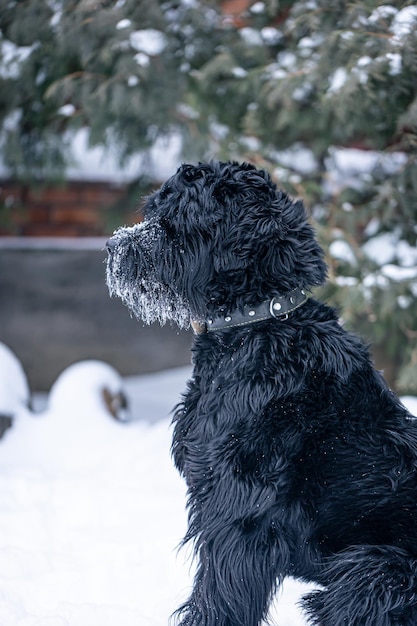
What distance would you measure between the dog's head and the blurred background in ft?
5.03

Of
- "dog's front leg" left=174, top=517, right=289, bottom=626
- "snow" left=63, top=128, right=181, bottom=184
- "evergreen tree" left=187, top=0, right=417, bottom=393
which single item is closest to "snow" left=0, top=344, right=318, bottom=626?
"dog's front leg" left=174, top=517, right=289, bottom=626

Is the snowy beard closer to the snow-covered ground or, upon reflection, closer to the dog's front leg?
the dog's front leg

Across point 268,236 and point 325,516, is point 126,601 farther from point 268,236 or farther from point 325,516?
point 268,236

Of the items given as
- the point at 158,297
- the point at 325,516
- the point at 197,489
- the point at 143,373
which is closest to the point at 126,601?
the point at 197,489

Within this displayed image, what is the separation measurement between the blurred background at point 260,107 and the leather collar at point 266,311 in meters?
1.73

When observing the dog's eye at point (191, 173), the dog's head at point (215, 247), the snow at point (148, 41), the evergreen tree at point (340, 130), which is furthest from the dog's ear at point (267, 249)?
the snow at point (148, 41)

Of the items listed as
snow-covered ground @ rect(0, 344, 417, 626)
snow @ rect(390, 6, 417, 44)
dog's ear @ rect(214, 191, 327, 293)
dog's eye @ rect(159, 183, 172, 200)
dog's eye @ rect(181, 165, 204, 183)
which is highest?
snow @ rect(390, 6, 417, 44)

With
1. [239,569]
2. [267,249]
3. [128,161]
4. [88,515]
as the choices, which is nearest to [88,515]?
[88,515]

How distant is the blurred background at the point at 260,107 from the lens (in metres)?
3.92

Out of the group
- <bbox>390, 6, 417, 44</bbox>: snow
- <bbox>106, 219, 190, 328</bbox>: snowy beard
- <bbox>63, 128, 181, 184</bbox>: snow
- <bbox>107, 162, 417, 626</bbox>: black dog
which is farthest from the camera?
<bbox>63, 128, 181, 184</bbox>: snow

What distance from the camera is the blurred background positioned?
392cm

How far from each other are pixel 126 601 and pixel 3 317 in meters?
4.77

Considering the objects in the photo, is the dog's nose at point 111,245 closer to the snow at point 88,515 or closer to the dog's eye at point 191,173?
the dog's eye at point 191,173

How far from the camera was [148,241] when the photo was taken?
2268 mm
